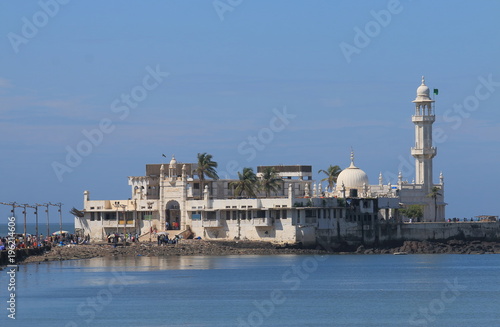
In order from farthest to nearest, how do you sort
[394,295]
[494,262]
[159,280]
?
[494,262] → [159,280] → [394,295]

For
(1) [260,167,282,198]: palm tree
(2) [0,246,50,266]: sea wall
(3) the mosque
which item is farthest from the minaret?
(2) [0,246,50,266]: sea wall

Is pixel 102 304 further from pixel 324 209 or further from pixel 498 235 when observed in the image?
pixel 498 235

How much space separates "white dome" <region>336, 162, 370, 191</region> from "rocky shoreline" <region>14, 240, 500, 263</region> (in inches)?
302

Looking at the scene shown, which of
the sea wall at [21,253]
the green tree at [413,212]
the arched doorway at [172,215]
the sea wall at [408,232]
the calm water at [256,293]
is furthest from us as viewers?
the green tree at [413,212]

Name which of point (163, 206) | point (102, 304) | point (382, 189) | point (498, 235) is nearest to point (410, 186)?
point (382, 189)

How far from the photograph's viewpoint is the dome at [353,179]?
112 metres

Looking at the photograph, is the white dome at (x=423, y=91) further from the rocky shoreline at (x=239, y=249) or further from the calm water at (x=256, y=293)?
the calm water at (x=256, y=293)

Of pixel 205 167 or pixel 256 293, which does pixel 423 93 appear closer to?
pixel 205 167

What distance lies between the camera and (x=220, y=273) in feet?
266

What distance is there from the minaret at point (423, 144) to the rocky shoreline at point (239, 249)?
8843mm

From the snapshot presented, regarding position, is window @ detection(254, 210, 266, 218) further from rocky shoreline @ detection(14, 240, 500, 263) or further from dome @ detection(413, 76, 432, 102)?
dome @ detection(413, 76, 432, 102)

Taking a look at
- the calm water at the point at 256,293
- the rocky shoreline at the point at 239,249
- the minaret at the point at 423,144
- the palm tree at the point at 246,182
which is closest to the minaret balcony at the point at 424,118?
the minaret at the point at 423,144

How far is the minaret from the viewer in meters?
114

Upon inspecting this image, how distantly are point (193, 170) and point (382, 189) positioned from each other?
19.0m
